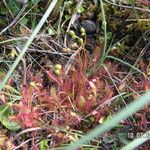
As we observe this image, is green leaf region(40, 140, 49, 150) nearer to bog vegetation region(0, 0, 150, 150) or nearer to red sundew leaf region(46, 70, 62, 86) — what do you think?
bog vegetation region(0, 0, 150, 150)

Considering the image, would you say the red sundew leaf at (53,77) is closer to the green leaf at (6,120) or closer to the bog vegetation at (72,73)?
the bog vegetation at (72,73)

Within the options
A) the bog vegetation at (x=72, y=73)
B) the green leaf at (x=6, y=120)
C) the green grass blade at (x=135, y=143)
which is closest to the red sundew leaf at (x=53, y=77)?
the bog vegetation at (x=72, y=73)

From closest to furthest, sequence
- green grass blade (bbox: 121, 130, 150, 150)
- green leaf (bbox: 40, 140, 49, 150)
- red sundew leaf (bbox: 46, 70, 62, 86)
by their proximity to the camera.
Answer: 1. green grass blade (bbox: 121, 130, 150, 150)
2. green leaf (bbox: 40, 140, 49, 150)
3. red sundew leaf (bbox: 46, 70, 62, 86)

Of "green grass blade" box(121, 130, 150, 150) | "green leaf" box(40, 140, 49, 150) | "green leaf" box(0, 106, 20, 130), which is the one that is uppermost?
"green grass blade" box(121, 130, 150, 150)

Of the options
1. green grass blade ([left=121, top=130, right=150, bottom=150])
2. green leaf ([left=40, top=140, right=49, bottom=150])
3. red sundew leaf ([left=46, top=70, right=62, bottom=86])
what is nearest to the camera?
green grass blade ([left=121, top=130, right=150, bottom=150])

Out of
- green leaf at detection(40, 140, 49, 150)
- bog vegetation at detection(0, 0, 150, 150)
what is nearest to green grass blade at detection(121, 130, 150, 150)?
bog vegetation at detection(0, 0, 150, 150)

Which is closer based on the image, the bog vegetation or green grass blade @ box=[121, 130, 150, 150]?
green grass blade @ box=[121, 130, 150, 150]

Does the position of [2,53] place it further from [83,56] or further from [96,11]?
[96,11]
